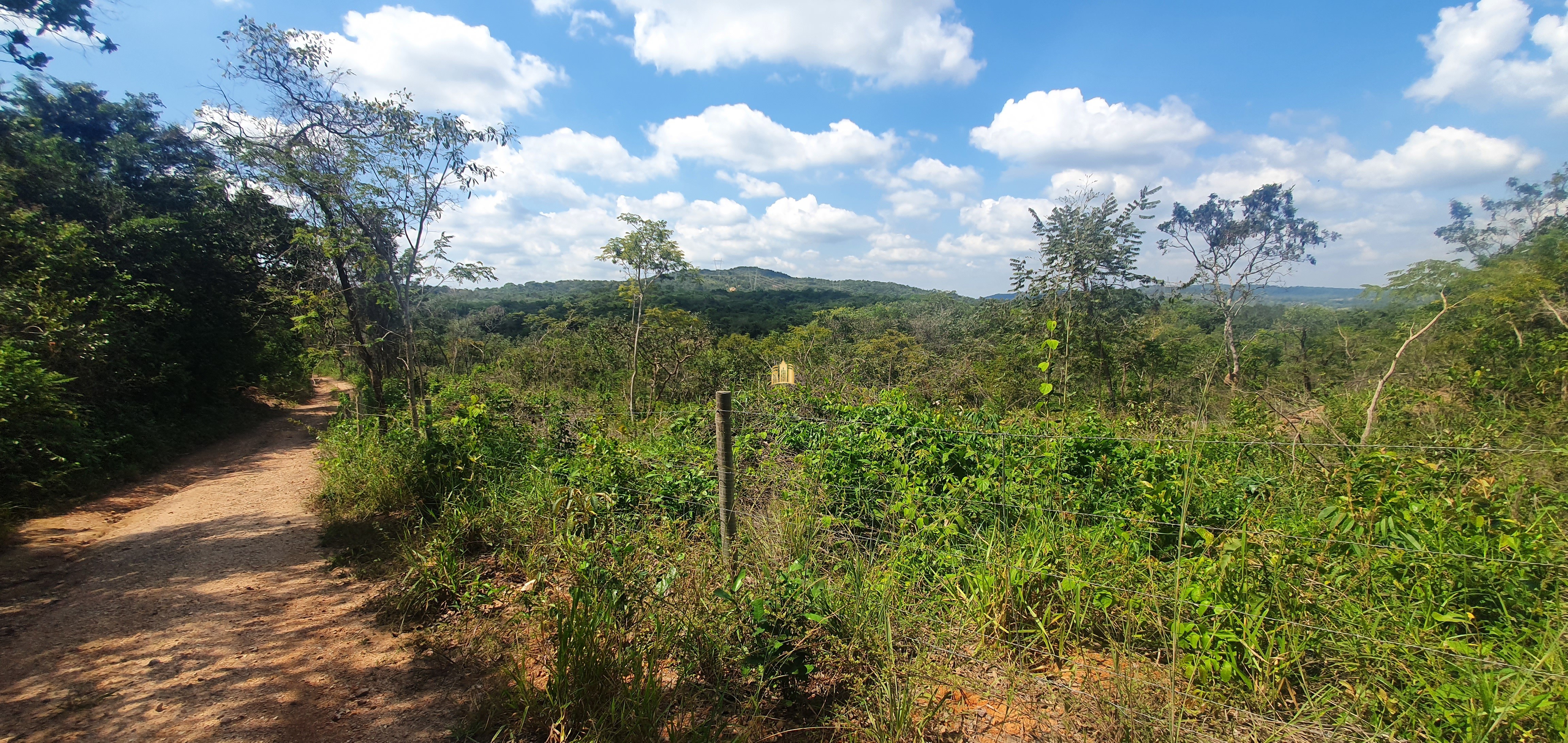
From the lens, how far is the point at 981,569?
282 cm

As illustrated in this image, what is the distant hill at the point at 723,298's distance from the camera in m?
14.6

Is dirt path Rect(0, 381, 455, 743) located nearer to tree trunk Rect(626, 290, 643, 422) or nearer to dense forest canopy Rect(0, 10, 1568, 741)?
dense forest canopy Rect(0, 10, 1568, 741)

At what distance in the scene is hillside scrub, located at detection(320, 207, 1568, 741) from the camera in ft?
7.10

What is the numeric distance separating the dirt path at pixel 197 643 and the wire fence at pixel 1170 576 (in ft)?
5.40

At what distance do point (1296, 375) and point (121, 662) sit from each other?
1739cm

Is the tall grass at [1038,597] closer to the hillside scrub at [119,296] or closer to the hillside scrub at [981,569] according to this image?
the hillside scrub at [981,569]

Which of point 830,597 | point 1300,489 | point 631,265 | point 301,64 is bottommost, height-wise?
point 830,597

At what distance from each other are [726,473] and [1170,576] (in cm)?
220

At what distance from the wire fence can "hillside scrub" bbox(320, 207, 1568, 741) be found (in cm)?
2

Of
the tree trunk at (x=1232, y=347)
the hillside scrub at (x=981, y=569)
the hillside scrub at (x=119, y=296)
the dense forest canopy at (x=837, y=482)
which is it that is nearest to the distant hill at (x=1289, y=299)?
the tree trunk at (x=1232, y=347)

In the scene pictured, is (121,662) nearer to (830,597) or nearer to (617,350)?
(830,597)

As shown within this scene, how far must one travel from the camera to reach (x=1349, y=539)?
8.18ft

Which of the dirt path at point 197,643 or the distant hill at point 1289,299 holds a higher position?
the distant hill at point 1289,299

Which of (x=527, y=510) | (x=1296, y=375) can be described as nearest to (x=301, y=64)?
(x=527, y=510)
